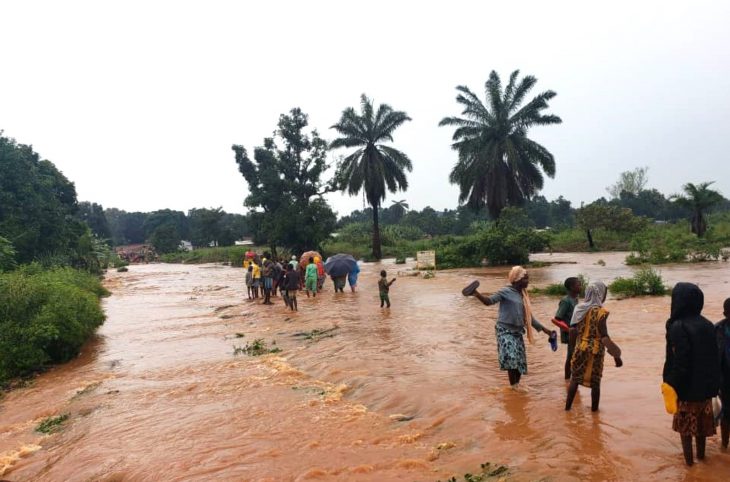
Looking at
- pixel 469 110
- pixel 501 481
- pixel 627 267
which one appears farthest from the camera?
pixel 469 110

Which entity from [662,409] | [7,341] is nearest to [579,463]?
[662,409]

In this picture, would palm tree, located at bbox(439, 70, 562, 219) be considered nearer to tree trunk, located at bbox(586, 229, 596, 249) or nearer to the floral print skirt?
tree trunk, located at bbox(586, 229, 596, 249)

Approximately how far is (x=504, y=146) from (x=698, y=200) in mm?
12552

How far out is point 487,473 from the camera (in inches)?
175

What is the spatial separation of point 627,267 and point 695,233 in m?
14.6

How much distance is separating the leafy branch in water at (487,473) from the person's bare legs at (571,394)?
1.56m

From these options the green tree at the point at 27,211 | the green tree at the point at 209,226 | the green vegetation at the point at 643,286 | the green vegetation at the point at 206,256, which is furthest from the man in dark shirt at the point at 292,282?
the green tree at the point at 209,226

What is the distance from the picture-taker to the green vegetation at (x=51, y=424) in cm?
685

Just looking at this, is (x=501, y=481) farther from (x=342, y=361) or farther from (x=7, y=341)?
(x=7, y=341)

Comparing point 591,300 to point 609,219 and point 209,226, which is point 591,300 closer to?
point 609,219

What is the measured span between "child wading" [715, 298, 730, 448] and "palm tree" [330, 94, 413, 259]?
3678cm

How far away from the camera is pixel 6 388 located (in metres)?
9.15

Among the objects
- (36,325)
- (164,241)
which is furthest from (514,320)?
(164,241)

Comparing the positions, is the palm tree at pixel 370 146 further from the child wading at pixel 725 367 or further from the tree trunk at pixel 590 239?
the child wading at pixel 725 367
